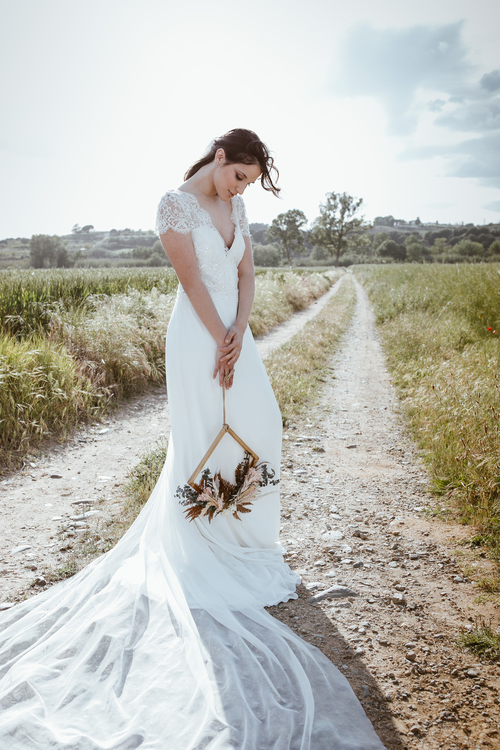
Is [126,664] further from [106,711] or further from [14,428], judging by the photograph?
[14,428]

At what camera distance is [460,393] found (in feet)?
15.2

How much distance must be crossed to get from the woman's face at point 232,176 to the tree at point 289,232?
2507 inches

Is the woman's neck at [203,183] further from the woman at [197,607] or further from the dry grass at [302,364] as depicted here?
the dry grass at [302,364]

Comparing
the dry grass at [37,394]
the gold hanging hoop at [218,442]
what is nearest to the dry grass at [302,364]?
the dry grass at [37,394]

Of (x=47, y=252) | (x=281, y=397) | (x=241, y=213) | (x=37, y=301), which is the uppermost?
(x=47, y=252)

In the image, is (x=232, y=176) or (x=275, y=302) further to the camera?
(x=275, y=302)

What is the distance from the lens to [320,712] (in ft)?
5.69

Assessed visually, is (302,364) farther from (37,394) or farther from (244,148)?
(244,148)

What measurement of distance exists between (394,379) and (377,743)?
20.0 feet

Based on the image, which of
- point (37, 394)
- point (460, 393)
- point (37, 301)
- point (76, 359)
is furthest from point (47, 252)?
point (460, 393)

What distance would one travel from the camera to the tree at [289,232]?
2562 inches

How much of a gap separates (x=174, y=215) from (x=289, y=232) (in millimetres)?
66748

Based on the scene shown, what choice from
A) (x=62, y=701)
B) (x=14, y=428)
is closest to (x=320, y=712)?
(x=62, y=701)

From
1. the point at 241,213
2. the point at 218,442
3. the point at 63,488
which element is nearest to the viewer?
the point at 218,442
